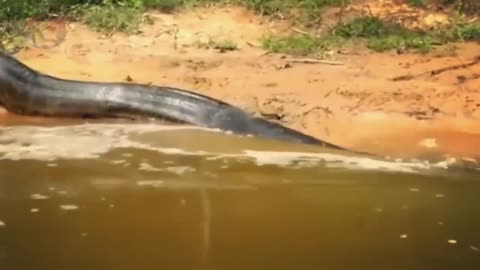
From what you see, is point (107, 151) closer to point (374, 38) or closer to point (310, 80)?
point (310, 80)

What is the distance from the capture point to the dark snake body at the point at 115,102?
276 inches

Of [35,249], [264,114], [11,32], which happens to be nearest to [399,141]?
[264,114]

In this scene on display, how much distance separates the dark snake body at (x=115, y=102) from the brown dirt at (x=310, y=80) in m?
0.26

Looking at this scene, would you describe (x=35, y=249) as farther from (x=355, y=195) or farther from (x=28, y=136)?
(x=28, y=136)

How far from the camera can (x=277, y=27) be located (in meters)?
9.92

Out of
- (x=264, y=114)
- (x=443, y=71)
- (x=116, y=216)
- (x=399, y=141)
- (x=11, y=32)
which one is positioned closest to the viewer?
(x=116, y=216)

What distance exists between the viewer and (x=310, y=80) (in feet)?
26.4

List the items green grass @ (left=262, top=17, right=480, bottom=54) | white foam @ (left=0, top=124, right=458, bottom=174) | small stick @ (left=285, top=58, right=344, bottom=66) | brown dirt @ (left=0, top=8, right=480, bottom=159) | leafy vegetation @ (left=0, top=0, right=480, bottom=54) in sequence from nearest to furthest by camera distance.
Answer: white foam @ (left=0, top=124, right=458, bottom=174) → brown dirt @ (left=0, top=8, right=480, bottom=159) → small stick @ (left=285, top=58, right=344, bottom=66) → green grass @ (left=262, top=17, right=480, bottom=54) → leafy vegetation @ (left=0, top=0, right=480, bottom=54)

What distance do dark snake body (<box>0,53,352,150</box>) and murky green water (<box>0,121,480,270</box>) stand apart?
0.90 feet

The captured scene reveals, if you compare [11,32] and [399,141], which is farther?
[11,32]

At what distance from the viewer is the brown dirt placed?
276 inches

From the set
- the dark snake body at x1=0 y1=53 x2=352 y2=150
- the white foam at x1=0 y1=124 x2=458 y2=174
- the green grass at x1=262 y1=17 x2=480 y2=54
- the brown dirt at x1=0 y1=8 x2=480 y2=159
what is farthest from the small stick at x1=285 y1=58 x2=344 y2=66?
the white foam at x1=0 y1=124 x2=458 y2=174

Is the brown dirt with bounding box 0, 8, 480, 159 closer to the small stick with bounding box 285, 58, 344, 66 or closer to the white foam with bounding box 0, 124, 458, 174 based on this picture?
the small stick with bounding box 285, 58, 344, 66

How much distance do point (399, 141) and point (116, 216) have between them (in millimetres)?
2595
